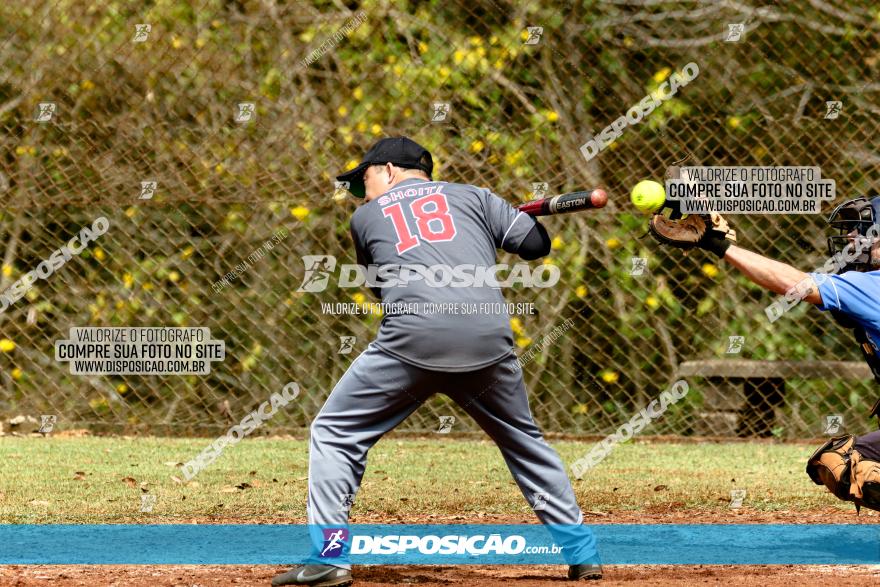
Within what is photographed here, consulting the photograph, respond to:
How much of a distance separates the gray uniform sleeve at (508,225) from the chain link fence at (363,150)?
389 cm

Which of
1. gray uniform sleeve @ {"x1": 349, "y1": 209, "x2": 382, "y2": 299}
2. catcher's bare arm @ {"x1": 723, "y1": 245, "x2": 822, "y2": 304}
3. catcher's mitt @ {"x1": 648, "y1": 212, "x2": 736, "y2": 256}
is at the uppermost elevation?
gray uniform sleeve @ {"x1": 349, "y1": 209, "x2": 382, "y2": 299}

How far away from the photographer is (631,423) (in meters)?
8.52

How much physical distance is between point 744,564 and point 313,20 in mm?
5552

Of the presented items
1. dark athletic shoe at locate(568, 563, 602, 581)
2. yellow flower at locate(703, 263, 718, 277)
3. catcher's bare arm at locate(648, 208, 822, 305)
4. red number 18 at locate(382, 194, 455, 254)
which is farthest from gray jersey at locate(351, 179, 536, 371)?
yellow flower at locate(703, 263, 718, 277)

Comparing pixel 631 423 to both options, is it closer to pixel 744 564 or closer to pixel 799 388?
pixel 799 388

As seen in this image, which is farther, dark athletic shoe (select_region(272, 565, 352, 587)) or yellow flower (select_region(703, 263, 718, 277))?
yellow flower (select_region(703, 263, 718, 277))

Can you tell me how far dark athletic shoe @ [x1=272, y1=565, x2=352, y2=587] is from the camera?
430cm

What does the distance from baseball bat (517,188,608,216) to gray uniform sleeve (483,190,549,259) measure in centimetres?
7

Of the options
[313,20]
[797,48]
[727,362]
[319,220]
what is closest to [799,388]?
[727,362]

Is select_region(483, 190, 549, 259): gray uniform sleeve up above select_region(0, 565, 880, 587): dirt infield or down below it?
above

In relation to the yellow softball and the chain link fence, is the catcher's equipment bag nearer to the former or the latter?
the yellow softball

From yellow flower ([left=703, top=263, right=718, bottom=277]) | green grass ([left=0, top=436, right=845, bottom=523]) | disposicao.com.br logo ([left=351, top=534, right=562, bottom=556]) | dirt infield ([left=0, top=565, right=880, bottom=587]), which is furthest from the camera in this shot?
yellow flower ([left=703, top=263, right=718, bottom=277])

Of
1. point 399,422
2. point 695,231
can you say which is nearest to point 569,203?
point 695,231

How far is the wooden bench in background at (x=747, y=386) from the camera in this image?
8.52m
